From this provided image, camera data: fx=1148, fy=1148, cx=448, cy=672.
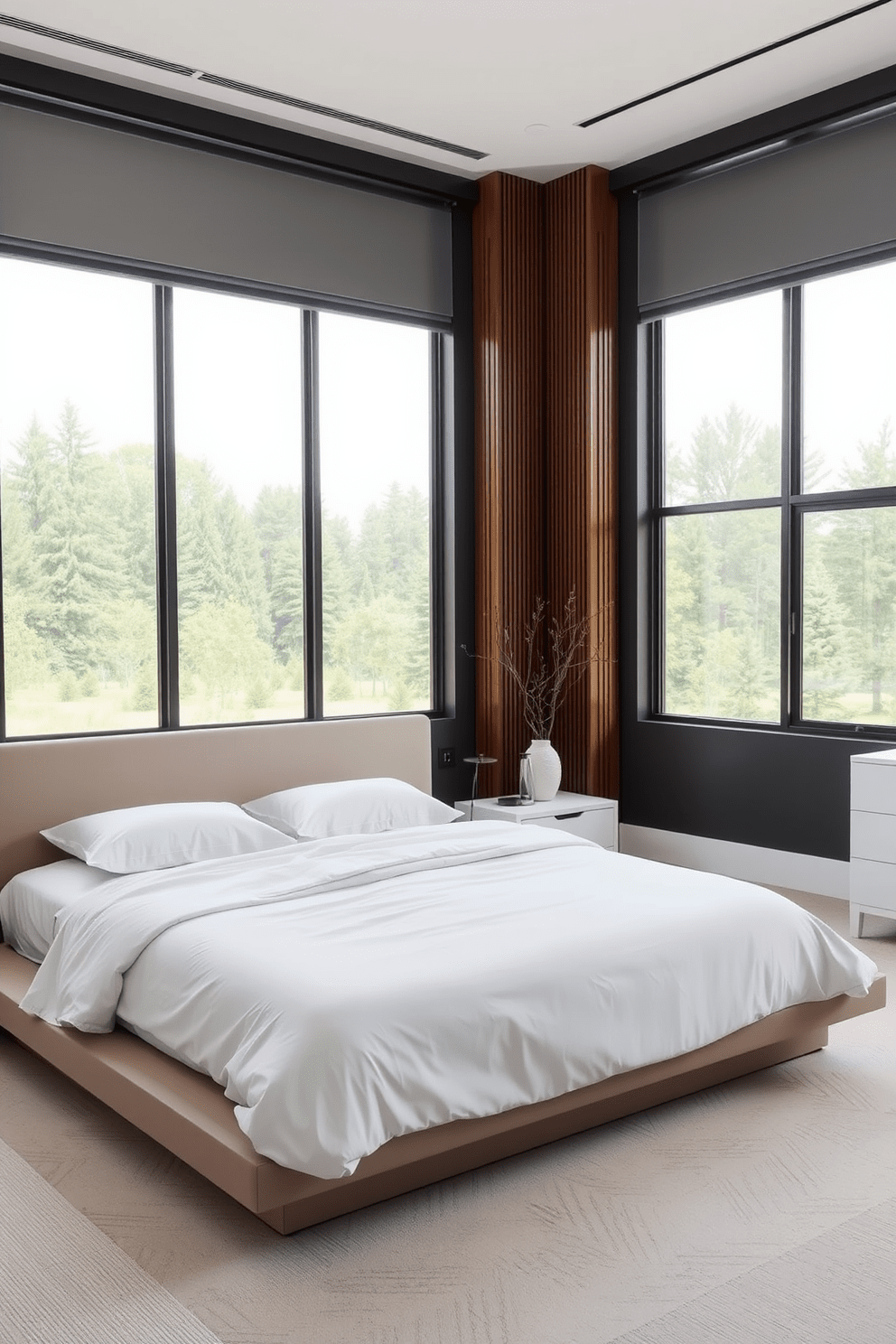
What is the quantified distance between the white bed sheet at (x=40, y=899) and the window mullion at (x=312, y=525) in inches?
62.5

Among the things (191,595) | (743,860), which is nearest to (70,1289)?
(191,595)

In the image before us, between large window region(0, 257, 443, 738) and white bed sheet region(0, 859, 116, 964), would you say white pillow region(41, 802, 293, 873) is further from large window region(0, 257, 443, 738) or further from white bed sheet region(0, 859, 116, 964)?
large window region(0, 257, 443, 738)

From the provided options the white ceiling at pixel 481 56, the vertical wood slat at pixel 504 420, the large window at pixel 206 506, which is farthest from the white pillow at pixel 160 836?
the white ceiling at pixel 481 56

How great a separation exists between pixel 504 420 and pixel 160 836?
110 inches

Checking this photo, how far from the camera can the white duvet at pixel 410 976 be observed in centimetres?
228

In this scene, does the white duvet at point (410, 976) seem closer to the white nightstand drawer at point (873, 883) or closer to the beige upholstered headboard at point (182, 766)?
the beige upholstered headboard at point (182, 766)

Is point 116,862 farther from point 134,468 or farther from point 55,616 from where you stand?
point 134,468

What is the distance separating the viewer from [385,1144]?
2293mm

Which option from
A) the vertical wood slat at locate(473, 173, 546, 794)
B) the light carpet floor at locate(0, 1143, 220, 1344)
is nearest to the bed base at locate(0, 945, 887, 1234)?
the light carpet floor at locate(0, 1143, 220, 1344)

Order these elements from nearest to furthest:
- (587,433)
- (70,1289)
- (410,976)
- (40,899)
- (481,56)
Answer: (70,1289) → (410,976) → (40,899) → (481,56) → (587,433)

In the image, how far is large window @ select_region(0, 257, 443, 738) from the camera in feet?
14.3

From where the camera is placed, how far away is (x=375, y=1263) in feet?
7.28

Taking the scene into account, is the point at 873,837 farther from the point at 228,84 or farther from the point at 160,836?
the point at 228,84

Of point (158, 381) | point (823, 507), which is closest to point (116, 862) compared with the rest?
point (158, 381)
